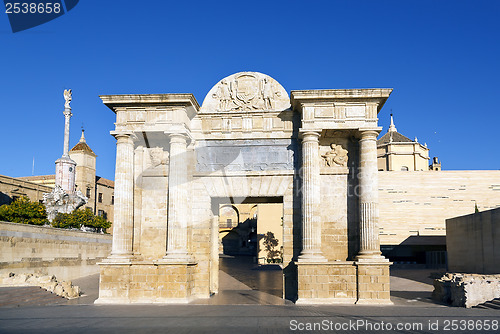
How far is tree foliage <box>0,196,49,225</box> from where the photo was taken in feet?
107

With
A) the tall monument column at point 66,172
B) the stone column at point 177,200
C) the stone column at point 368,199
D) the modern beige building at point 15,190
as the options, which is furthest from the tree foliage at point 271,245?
the stone column at point 368,199

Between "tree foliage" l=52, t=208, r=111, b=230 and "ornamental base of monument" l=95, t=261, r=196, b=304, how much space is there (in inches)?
814

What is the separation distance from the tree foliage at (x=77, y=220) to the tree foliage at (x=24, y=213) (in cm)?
108

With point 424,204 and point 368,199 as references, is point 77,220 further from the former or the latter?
point 424,204

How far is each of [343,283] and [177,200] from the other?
6413 mm

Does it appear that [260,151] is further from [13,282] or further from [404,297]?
[13,282]

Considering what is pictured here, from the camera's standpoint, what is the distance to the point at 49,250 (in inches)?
982

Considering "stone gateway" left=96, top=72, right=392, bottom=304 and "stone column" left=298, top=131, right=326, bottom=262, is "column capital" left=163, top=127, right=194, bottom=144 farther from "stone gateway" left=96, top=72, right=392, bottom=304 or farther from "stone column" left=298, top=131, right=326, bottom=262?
"stone column" left=298, top=131, right=326, bottom=262

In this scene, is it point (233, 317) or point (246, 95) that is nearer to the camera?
point (233, 317)

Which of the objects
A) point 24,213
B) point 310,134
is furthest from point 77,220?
point 310,134

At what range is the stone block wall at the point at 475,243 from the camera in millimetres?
21344

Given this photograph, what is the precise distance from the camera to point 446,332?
1001 cm

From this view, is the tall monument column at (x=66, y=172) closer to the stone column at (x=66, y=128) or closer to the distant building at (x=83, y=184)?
the stone column at (x=66, y=128)

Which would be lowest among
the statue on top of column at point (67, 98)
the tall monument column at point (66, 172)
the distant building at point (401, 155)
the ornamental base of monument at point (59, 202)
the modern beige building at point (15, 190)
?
the ornamental base of monument at point (59, 202)
